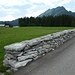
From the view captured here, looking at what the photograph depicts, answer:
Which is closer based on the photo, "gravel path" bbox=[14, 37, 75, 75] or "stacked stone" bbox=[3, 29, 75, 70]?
"gravel path" bbox=[14, 37, 75, 75]

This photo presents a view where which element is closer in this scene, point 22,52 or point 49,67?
point 49,67

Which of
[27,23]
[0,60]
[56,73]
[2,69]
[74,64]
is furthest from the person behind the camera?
[27,23]

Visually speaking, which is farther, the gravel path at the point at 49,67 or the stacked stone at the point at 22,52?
the stacked stone at the point at 22,52

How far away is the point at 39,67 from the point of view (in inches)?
281

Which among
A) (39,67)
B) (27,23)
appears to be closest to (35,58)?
(39,67)

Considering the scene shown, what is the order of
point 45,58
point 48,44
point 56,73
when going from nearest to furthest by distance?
1. point 56,73
2. point 45,58
3. point 48,44

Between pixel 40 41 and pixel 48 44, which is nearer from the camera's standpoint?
pixel 40 41

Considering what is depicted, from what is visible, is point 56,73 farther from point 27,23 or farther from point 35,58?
point 27,23

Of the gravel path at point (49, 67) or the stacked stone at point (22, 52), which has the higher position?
the stacked stone at point (22, 52)

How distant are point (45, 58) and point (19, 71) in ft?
7.15

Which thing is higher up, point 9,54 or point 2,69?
point 9,54

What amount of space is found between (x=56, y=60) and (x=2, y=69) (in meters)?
2.35

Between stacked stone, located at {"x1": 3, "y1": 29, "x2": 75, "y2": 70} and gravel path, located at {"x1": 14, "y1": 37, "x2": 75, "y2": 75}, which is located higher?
stacked stone, located at {"x1": 3, "y1": 29, "x2": 75, "y2": 70}

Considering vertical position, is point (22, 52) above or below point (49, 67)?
above
